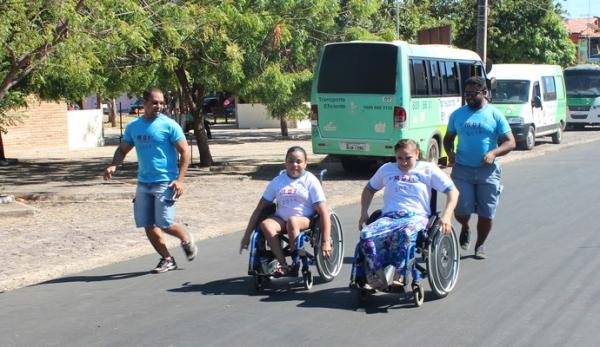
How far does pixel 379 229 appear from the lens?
288 inches

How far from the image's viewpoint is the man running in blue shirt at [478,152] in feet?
30.2

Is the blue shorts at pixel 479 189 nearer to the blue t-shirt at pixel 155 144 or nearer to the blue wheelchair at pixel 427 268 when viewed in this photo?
the blue wheelchair at pixel 427 268

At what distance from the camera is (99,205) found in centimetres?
1439

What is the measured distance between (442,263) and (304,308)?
1201mm

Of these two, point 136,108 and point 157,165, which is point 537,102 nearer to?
point 157,165

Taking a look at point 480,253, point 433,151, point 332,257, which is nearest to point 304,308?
point 332,257

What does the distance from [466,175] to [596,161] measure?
13802 mm

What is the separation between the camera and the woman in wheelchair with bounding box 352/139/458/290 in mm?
7215

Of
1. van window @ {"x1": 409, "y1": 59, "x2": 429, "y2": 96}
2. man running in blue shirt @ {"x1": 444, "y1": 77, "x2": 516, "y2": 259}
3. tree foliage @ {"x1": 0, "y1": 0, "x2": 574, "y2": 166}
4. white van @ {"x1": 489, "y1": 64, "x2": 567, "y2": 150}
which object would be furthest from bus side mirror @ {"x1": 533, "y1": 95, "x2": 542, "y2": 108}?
man running in blue shirt @ {"x1": 444, "y1": 77, "x2": 516, "y2": 259}

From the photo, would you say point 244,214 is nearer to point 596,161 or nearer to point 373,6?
point 373,6

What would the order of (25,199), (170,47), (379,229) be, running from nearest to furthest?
(379,229)
(25,199)
(170,47)

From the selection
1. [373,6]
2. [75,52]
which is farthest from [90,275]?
→ [373,6]

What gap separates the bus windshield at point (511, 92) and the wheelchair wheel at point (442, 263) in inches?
758

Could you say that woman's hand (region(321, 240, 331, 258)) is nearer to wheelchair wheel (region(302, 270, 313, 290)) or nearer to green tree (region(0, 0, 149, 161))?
wheelchair wheel (region(302, 270, 313, 290))
